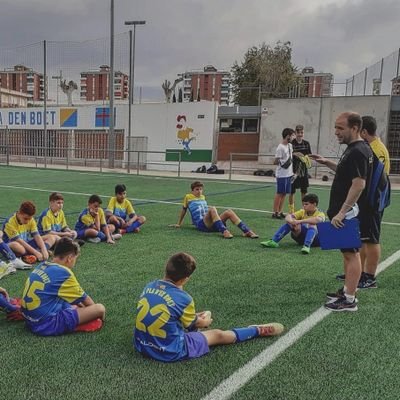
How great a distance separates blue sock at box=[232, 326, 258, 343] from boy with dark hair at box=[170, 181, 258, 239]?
12.8 feet

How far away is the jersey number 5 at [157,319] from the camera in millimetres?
2969

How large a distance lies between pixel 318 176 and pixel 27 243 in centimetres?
1861

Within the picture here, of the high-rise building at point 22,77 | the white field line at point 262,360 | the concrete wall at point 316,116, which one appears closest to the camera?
the white field line at point 262,360

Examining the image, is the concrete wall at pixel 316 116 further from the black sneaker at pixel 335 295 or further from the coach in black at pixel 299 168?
the black sneaker at pixel 335 295

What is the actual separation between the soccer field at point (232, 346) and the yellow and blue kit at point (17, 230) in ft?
2.24

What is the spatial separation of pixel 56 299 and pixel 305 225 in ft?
13.8

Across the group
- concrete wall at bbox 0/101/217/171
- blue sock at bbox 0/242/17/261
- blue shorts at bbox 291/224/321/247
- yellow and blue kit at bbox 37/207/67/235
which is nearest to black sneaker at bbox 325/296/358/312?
blue shorts at bbox 291/224/321/247

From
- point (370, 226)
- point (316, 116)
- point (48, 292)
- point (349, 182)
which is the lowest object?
point (48, 292)

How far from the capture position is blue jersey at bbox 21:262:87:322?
3.36 meters

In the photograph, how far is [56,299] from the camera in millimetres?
3412

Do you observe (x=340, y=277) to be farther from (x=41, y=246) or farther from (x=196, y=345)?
(x=41, y=246)

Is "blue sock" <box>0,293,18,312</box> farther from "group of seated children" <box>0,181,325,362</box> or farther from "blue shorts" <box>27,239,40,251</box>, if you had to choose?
"blue shorts" <box>27,239,40,251</box>

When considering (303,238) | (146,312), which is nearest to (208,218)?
(303,238)

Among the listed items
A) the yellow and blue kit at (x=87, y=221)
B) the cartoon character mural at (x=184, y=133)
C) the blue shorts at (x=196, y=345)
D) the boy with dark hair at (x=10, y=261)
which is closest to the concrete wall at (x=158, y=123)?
the cartoon character mural at (x=184, y=133)
